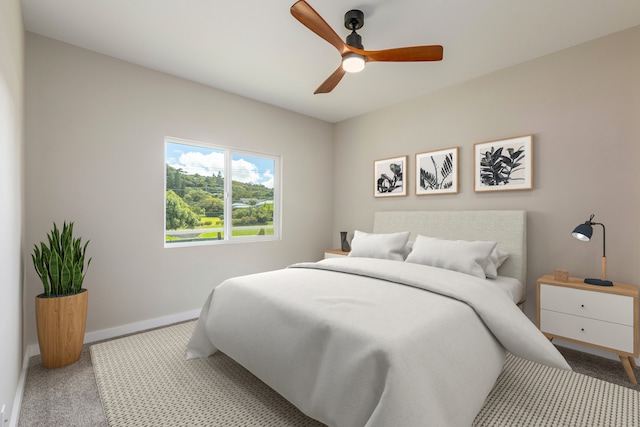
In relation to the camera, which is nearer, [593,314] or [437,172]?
[593,314]

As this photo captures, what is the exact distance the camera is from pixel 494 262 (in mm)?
2725

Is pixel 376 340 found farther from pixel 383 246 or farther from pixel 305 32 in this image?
pixel 305 32

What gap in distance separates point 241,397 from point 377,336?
1069 mm

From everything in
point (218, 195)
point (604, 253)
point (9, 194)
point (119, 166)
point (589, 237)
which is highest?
point (119, 166)

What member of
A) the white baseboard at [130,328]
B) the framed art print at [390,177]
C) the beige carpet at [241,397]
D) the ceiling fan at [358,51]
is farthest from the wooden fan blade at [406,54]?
the white baseboard at [130,328]

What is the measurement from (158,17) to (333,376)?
103 inches

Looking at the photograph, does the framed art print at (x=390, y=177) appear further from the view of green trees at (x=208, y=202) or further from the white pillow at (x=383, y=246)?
the view of green trees at (x=208, y=202)

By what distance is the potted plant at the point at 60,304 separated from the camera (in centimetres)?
215

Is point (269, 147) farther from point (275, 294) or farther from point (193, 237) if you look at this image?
point (275, 294)

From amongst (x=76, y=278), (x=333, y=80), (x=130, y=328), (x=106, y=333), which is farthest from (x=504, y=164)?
(x=106, y=333)

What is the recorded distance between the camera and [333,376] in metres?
1.41

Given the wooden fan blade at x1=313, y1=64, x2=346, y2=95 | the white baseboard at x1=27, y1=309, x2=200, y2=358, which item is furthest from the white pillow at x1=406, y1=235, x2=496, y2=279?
the white baseboard at x1=27, y1=309, x2=200, y2=358

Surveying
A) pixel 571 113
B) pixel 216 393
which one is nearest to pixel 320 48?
pixel 571 113

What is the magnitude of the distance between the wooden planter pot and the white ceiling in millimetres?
2042
